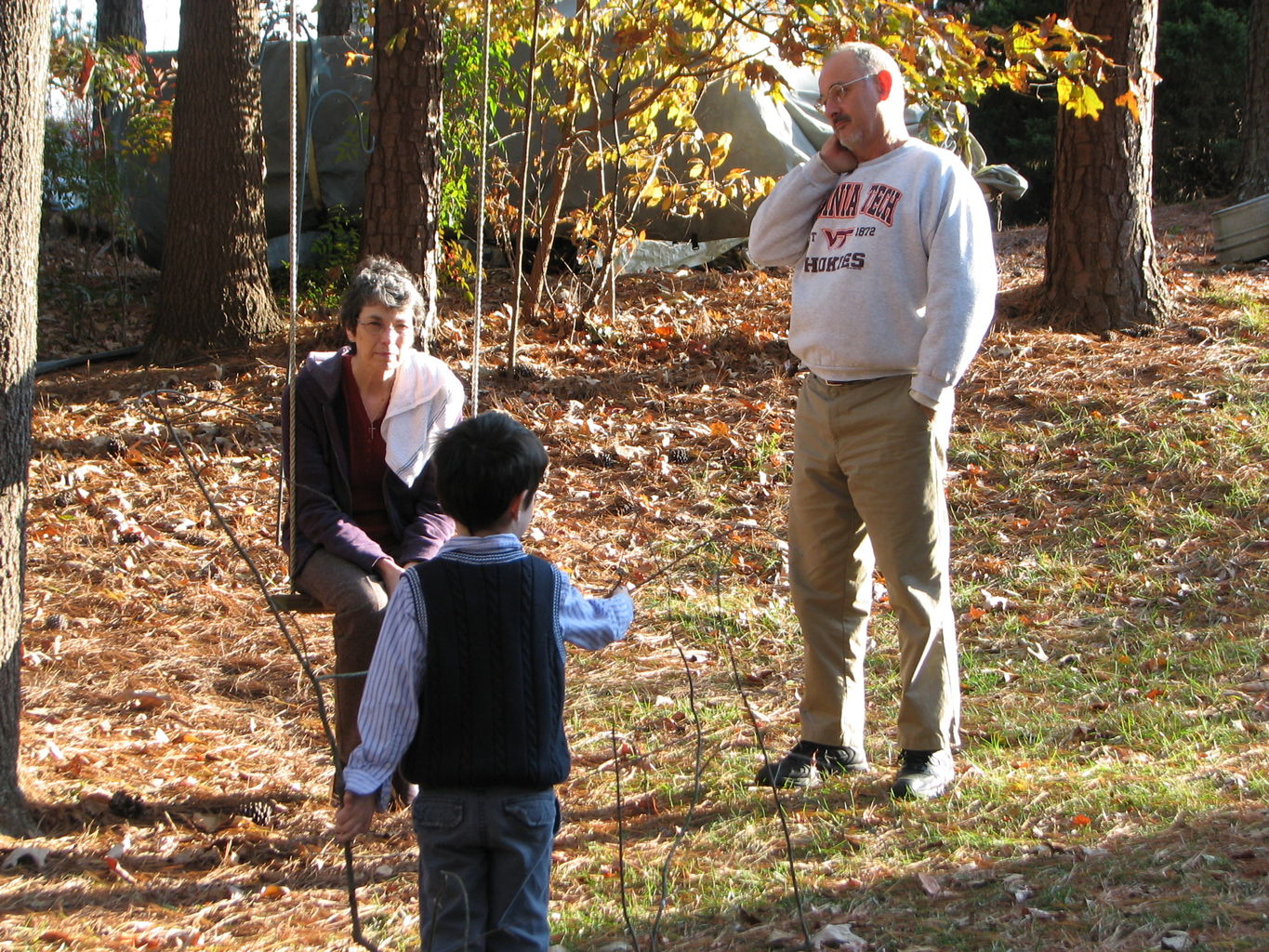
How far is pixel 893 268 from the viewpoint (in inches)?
142

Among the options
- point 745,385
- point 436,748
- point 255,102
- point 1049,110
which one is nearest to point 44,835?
point 436,748

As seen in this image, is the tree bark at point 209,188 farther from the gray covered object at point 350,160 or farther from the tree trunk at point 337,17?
the tree trunk at point 337,17

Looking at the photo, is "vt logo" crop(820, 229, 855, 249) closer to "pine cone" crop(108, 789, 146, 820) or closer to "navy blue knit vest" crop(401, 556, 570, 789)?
"navy blue knit vest" crop(401, 556, 570, 789)

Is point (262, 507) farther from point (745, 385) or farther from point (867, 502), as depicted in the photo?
point (867, 502)

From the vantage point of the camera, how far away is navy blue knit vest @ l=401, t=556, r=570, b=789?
232 centimetres

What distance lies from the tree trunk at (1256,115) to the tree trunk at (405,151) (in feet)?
27.6

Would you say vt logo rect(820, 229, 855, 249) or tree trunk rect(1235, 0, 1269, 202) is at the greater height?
tree trunk rect(1235, 0, 1269, 202)

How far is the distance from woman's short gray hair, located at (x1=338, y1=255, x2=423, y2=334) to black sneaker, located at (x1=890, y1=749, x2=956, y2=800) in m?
2.12

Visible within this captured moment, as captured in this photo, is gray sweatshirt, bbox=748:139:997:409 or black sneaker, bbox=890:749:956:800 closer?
gray sweatshirt, bbox=748:139:997:409

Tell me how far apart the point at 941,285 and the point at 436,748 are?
6.60 ft

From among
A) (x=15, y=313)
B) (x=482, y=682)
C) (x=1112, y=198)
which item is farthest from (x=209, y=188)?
(x=482, y=682)

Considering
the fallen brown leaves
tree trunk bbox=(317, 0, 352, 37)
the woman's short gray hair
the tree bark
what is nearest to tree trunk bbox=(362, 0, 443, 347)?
the fallen brown leaves

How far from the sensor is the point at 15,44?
3.55 meters

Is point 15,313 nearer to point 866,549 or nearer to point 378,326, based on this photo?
point 378,326
